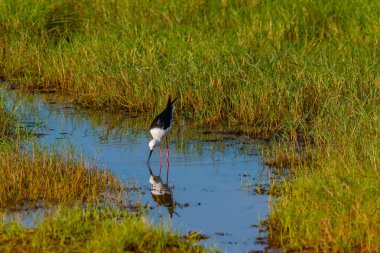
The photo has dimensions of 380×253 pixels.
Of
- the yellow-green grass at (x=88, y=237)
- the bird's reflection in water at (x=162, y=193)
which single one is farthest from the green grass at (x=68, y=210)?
the bird's reflection in water at (x=162, y=193)

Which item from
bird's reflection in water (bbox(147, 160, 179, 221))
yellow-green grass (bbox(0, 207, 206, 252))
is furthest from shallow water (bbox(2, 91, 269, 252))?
yellow-green grass (bbox(0, 207, 206, 252))

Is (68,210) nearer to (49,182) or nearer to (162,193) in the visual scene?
(49,182)

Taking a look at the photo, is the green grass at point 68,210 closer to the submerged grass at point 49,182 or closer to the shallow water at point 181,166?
the submerged grass at point 49,182

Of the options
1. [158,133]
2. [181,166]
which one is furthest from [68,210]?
[158,133]

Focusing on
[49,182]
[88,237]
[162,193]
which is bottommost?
[88,237]

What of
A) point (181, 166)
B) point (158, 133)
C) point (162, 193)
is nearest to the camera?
point (162, 193)

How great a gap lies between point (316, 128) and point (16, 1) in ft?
20.7

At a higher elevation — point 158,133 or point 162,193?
point 158,133

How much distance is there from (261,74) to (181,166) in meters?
2.08

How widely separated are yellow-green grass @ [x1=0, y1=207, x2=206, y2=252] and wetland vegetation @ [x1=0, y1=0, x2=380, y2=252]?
915 millimetres

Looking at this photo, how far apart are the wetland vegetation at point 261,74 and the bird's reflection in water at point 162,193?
3.27 ft

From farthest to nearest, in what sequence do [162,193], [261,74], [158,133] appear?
1. [261,74]
2. [158,133]
3. [162,193]

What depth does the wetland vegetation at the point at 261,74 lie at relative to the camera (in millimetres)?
7195

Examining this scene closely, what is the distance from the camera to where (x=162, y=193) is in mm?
8664
